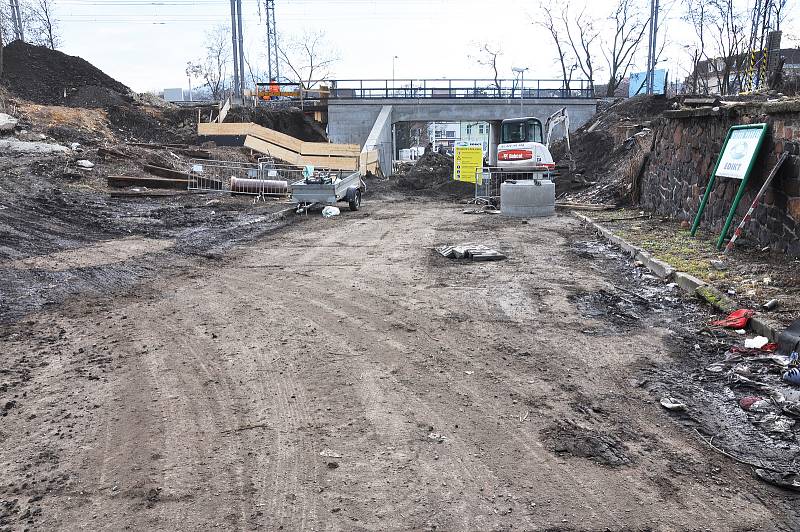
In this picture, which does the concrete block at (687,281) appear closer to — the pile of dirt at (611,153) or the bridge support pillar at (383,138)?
the pile of dirt at (611,153)

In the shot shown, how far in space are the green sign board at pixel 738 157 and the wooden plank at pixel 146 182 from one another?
56.2ft

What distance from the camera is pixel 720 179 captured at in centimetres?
1277

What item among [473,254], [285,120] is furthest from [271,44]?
[473,254]

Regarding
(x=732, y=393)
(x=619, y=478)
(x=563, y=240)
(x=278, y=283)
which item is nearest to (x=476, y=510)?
(x=619, y=478)

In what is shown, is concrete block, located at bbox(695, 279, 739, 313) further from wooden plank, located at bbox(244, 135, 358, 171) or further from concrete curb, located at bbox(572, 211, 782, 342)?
wooden plank, located at bbox(244, 135, 358, 171)

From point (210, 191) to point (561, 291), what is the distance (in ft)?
54.6

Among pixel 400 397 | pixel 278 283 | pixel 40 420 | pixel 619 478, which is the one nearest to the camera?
Result: pixel 619 478

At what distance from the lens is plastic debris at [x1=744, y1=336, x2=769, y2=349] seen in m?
6.81

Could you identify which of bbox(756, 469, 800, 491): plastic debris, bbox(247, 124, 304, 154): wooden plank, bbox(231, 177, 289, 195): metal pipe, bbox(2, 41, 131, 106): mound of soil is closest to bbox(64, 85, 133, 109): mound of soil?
bbox(2, 41, 131, 106): mound of soil

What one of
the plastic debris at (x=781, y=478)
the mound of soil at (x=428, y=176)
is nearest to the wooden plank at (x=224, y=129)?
the mound of soil at (x=428, y=176)

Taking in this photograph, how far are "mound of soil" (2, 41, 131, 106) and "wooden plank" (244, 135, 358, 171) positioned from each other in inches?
461

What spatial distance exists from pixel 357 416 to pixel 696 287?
5882 mm

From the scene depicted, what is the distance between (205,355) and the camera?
21.7ft

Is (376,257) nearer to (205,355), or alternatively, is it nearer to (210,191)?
(205,355)
